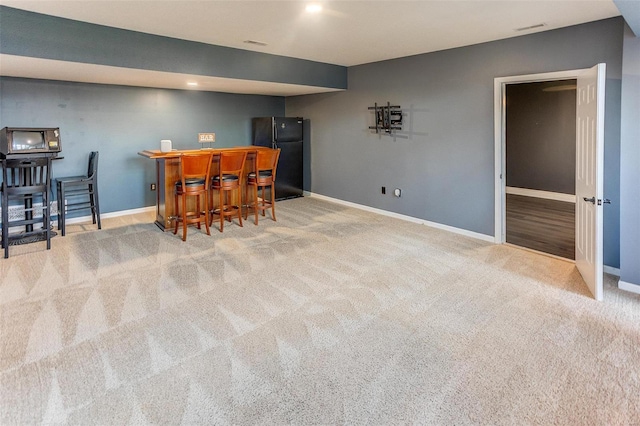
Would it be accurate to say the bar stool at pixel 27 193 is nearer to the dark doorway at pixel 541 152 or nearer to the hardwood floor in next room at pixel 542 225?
the hardwood floor in next room at pixel 542 225

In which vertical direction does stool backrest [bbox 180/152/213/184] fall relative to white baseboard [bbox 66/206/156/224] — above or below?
above

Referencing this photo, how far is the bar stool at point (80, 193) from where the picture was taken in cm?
504

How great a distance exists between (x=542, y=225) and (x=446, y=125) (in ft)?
6.56

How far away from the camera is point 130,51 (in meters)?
4.12

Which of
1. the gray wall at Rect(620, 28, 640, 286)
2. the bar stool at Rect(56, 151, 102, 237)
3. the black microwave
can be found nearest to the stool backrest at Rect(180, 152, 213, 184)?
the bar stool at Rect(56, 151, 102, 237)

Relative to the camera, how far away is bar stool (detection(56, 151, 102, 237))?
5.04 meters

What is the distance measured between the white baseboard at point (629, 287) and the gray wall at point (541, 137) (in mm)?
3898

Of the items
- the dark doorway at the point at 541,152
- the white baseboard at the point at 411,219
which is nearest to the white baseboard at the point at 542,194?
the dark doorway at the point at 541,152

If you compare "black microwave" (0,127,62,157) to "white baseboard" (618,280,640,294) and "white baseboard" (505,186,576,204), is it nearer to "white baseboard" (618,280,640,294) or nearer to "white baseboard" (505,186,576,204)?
"white baseboard" (618,280,640,294)

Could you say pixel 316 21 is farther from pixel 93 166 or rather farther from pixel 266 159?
pixel 93 166

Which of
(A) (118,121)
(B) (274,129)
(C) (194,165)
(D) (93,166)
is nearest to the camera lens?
(C) (194,165)

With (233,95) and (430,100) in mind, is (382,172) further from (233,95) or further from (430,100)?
(233,95)

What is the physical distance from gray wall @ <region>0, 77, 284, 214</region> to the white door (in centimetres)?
560

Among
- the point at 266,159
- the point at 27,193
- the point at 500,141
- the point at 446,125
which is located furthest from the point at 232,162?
the point at 500,141
